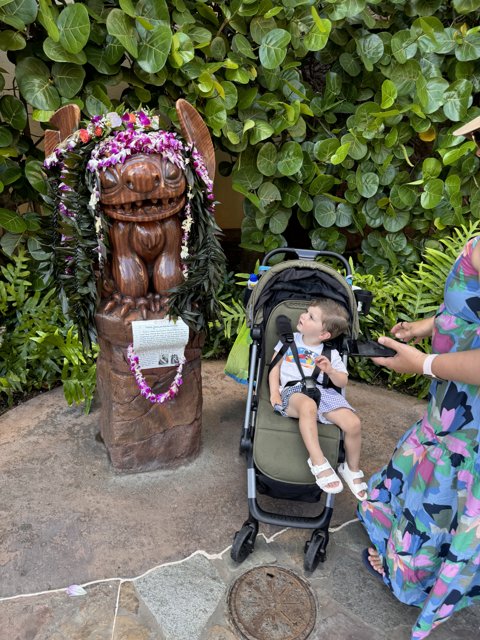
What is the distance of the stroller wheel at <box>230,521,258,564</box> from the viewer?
2.32 meters

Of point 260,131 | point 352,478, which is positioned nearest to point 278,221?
point 260,131

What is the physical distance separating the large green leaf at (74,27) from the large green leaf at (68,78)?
199 mm

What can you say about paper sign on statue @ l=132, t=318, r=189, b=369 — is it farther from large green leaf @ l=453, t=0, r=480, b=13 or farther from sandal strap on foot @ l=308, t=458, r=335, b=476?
large green leaf @ l=453, t=0, r=480, b=13

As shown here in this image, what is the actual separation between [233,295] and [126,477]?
216 centimetres

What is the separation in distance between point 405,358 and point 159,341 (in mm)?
1311

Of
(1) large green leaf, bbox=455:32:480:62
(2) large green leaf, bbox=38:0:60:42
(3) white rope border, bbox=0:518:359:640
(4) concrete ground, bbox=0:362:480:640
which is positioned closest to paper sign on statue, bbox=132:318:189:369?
(4) concrete ground, bbox=0:362:480:640

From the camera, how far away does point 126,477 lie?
290 cm

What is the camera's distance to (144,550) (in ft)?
7.96

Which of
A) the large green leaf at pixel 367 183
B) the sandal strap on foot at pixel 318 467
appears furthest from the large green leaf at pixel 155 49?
the sandal strap on foot at pixel 318 467

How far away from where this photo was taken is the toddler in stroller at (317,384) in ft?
7.98

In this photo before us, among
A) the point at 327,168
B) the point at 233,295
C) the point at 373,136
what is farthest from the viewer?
the point at 233,295

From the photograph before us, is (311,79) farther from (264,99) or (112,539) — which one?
(112,539)

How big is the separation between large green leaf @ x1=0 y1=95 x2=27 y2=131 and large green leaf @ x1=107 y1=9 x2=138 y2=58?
82 cm

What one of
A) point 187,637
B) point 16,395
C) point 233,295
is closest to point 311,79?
point 233,295
